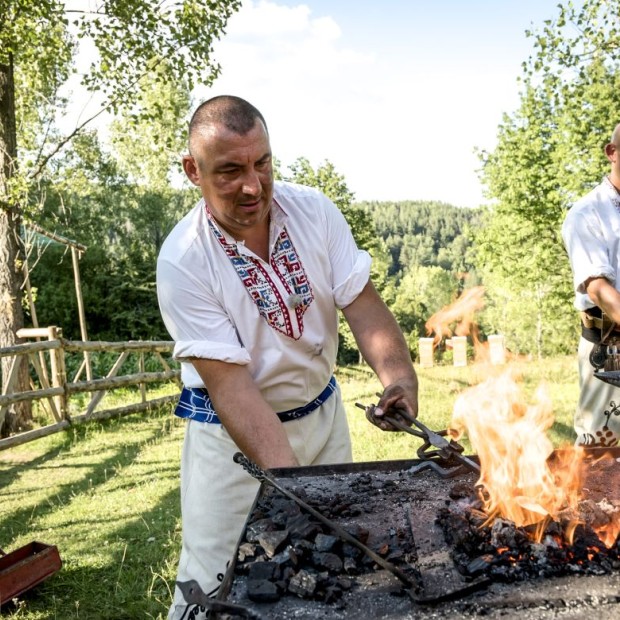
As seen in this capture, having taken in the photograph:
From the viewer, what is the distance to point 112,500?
6488 millimetres

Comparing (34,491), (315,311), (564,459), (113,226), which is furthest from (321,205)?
(113,226)

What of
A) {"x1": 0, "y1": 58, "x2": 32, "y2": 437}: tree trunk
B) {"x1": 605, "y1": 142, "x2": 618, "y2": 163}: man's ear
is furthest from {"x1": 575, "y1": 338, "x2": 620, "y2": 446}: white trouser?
{"x1": 0, "y1": 58, "x2": 32, "y2": 437}: tree trunk

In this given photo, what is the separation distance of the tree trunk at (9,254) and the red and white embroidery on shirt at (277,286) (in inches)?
320

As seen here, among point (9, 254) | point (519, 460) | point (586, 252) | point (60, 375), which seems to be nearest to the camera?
point (519, 460)

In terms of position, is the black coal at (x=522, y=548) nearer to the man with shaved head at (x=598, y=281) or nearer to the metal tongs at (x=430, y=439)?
the metal tongs at (x=430, y=439)

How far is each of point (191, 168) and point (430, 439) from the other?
4.29 feet

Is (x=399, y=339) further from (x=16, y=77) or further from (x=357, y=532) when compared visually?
(x=16, y=77)

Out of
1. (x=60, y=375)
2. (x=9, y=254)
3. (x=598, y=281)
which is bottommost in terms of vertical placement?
(x=60, y=375)

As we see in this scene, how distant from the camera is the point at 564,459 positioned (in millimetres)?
2221

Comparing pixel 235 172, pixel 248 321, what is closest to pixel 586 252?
pixel 248 321

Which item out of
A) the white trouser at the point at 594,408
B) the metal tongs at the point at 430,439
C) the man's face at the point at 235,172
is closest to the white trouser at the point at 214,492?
the metal tongs at the point at 430,439

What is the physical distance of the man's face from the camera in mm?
2297

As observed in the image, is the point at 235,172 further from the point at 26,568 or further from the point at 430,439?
the point at 26,568

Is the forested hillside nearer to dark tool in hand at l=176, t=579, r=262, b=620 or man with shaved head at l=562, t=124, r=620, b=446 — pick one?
man with shaved head at l=562, t=124, r=620, b=446
